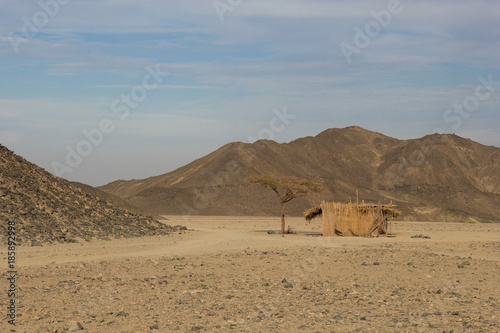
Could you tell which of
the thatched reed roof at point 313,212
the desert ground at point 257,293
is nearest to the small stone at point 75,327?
the desert ground at point 257,293

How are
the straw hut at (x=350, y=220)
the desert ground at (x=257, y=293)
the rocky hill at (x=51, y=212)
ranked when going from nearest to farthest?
the desert ground at (x=257, y=293), the rocky hill at (x=51, y=212), the straw hut at (x=350, y=220)

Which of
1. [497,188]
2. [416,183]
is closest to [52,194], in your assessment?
[416,183]

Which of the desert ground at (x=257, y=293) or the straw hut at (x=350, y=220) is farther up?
the straw hut at (x=350, y=220)

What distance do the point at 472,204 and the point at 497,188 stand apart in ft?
93.8

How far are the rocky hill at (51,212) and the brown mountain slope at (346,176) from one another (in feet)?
140

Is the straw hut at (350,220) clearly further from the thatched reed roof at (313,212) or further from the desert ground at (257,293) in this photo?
the desert ground at (257,293)

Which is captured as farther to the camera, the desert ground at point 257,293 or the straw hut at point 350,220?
the straw hut at point 350,220

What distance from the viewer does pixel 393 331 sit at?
9703mm

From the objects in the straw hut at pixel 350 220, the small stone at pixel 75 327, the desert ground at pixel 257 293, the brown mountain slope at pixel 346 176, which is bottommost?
the small stone at pixel 75 327

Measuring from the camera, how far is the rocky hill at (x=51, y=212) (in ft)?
87.2

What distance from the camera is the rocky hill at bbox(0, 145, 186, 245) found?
2659cm

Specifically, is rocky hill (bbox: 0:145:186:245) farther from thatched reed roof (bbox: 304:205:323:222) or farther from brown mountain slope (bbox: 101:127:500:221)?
brown mountain slope (bbox: 101:127:500:221)

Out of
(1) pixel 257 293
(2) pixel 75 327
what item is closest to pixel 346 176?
(1) pixel 257 293

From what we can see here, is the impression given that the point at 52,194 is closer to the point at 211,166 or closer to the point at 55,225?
the point at 55,225
